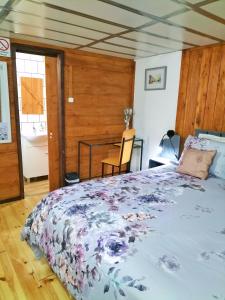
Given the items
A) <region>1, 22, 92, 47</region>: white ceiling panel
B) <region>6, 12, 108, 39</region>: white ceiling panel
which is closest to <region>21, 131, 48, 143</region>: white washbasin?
<region>1, 22, 92, 47</region>: white ceiling panel

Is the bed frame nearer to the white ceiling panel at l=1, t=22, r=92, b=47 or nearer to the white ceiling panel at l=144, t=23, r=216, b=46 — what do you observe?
the white ceiling panel at l=144, t=23, r=216, b=46

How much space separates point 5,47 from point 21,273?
2.51m

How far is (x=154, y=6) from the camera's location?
1710mm

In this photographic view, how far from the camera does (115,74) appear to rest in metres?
3.87

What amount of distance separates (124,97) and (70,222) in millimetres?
2984

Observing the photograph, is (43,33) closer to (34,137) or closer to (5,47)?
(5,47)

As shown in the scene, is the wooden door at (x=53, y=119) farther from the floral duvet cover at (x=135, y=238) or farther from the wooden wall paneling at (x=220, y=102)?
the wooden wall paneling at (x=220, y=102)

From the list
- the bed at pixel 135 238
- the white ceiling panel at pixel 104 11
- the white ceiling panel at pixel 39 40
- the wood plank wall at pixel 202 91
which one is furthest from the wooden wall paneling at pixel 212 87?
the white ceiling panel at pixel 39 40

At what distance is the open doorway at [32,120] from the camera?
12.6 ft

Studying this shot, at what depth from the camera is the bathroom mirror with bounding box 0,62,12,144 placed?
2779mm

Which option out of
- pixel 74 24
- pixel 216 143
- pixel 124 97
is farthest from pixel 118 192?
pixel 124 97

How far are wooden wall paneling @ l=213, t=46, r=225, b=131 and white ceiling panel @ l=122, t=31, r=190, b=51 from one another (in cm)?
57

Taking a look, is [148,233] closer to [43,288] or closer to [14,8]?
[43,288]

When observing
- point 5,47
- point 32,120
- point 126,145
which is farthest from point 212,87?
point 32,120
